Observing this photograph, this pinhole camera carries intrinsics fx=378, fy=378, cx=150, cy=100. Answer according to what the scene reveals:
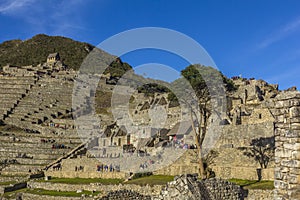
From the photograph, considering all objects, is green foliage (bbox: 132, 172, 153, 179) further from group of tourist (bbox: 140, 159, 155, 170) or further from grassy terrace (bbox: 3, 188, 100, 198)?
grassy terrace (bbox: 3, 188, 100, 198)

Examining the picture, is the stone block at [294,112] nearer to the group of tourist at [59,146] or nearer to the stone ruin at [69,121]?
the stone ruin at [69,121]

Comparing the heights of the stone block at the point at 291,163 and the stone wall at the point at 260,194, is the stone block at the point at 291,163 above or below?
above

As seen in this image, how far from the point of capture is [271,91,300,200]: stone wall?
21.0 feet

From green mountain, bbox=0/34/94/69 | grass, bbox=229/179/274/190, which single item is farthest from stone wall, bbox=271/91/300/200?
green mountain, bbox=0/34/94/69

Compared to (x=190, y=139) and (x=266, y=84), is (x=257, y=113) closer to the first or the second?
(x=190, y=139)

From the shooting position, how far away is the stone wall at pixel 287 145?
6410 mm

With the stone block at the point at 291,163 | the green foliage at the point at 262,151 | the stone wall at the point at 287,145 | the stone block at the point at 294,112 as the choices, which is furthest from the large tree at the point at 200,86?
the stone block at the point at 294,112

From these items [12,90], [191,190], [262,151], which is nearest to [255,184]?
→ [262,151]

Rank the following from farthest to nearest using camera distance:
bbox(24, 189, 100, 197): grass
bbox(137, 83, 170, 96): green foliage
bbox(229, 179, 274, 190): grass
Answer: bbox(137, 83, 170, 96): green foliage < bbox(24, 189, 100, 197): grass < bbox(229, 179, 274, 190): grass

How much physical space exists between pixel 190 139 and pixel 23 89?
3965 cm

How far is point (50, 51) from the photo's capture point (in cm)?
14512

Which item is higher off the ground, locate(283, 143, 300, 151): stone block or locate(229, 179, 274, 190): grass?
locate(283, 143, 300, 151): stone block

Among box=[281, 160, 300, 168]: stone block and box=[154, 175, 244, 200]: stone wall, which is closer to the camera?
box=[281, 160, 300, 168]: stone block

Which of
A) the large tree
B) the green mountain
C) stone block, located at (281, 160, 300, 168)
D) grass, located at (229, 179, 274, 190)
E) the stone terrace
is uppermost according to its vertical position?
the green mountain
